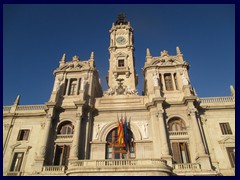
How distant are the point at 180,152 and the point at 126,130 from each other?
6313mm

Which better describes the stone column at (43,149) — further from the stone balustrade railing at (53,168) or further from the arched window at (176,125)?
the arched window at (176,125)

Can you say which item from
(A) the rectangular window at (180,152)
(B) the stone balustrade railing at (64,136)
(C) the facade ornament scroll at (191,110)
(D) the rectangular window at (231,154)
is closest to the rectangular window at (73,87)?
(B) the stone balustrade railing at (64,136)

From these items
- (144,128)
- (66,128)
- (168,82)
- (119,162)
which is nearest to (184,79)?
(168,82)

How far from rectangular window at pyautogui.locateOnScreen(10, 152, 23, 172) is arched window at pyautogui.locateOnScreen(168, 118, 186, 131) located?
1753cm

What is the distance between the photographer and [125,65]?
1319 inches

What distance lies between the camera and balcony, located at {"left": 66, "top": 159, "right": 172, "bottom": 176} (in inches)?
671

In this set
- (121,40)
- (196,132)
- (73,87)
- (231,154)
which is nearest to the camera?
(231,154)

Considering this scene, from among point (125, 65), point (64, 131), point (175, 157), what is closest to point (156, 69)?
point (125, 65)

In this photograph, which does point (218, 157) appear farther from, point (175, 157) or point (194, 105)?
point (194, 105)

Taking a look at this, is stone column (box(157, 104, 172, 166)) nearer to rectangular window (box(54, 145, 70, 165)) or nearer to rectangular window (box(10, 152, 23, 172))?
rectangular window (box(54, 145, 70, 165))

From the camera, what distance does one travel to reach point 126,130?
74.1 feet

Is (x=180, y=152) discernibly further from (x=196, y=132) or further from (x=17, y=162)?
(x=17, y=162)

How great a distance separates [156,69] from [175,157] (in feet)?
41.0
